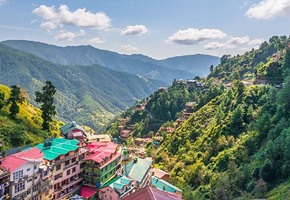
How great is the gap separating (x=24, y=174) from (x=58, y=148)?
9741 mm

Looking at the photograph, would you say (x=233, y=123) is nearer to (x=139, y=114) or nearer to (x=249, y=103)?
(x=249, y=103)

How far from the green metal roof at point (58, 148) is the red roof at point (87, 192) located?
276 inches

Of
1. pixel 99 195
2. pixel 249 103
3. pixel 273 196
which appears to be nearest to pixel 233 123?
pixel 249 103

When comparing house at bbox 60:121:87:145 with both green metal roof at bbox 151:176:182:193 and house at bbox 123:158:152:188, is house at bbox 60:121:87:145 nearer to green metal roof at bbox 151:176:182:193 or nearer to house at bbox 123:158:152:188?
house at bbox 123:158:152:188

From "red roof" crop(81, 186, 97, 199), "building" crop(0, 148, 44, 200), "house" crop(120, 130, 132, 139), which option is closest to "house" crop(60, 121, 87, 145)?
"red roof" crop(81, 186, 97, 199)

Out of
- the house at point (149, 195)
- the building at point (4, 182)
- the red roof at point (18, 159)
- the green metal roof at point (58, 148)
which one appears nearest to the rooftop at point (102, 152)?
the green metal roof at point (58, 148)

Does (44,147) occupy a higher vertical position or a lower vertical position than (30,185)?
higher

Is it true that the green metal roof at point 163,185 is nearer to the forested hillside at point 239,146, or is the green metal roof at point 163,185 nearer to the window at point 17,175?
the forested hillside at point 239,146

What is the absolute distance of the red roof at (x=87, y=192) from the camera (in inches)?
1967

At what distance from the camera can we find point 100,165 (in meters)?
52.2

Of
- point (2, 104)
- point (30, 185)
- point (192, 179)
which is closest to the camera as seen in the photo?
point (30, 185)

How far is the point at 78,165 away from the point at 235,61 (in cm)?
14028

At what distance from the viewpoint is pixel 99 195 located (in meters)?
50.9

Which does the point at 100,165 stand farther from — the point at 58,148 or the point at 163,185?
the point at 163,185
